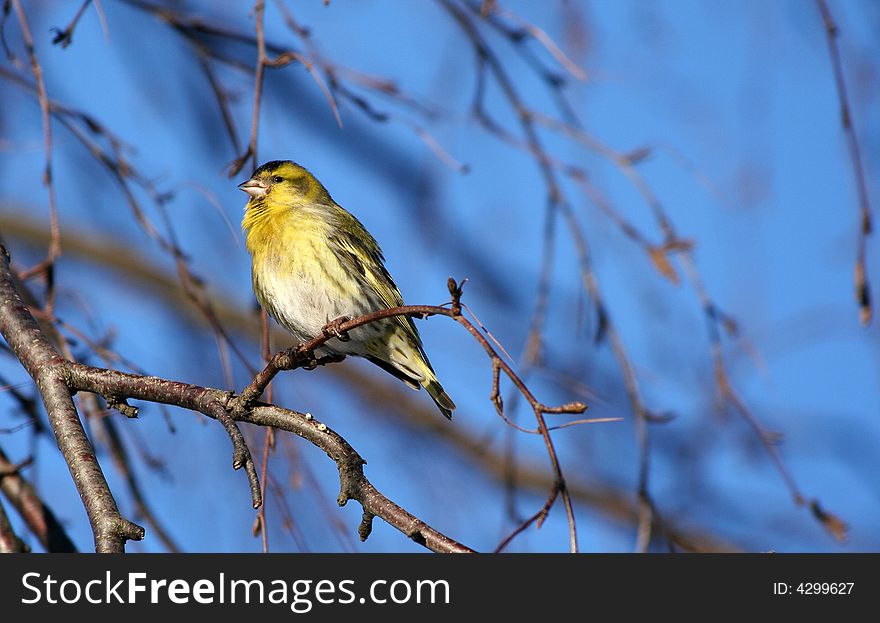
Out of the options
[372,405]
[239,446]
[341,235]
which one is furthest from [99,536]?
[372,405]

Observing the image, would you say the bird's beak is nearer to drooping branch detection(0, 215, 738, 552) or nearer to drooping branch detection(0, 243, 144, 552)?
drooping branch detection(0, 243, 144, 552)

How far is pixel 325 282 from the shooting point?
4062 mm

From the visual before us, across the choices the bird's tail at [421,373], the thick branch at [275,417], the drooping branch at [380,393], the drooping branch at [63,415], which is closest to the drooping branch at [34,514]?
the drooping branch at [63,415]

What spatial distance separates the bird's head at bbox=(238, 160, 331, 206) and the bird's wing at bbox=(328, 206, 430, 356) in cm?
20

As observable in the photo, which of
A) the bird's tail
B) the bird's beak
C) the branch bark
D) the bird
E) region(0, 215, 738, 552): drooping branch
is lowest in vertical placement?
the branch bark

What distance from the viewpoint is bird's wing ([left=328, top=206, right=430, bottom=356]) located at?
4.17 m

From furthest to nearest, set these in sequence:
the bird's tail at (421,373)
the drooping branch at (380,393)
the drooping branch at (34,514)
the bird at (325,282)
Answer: the drooping branch at (380,393)
the bird's tail at (421,373)
the bird at (325,282)
the drooping branch at (34,514)

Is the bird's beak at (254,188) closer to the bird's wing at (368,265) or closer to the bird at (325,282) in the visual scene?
the bird at (325,282)

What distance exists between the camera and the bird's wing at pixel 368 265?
13.7ft

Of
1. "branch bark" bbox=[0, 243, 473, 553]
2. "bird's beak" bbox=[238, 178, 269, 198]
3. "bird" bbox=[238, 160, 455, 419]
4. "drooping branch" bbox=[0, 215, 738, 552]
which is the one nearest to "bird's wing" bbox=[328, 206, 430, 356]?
Answer: "bird" bbox=[238, 160, 455, 419]

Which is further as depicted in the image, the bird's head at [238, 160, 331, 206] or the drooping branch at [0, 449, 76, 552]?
the bird's head at [238, 160, 331, 206]

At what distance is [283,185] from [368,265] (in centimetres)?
57

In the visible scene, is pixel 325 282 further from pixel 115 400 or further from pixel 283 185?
pixel 115 400

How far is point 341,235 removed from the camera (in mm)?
4234
